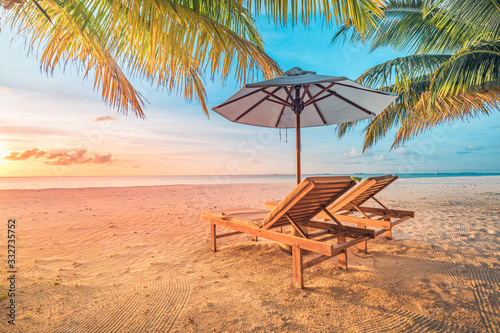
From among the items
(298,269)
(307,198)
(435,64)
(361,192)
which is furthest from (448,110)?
(298,269)

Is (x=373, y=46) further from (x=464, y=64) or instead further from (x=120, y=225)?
(x=120, y=225)

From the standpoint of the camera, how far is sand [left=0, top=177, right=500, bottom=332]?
181cm

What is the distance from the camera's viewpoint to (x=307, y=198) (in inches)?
96.9

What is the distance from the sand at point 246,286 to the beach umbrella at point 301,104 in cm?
155

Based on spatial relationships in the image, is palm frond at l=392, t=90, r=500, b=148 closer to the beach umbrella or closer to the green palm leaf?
the green palm leaf

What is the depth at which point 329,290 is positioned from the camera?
2.30m

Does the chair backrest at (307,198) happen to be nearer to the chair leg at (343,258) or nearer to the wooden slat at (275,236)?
the wooden slat at (275,236)

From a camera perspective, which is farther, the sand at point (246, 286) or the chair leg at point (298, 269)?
the chair leg at point (298, 269)

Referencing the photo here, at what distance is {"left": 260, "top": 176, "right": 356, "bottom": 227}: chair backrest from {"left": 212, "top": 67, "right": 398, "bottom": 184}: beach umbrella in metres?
0.97

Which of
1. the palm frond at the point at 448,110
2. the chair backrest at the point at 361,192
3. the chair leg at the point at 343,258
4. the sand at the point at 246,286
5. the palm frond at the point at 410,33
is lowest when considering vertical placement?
the sand at the point at 246,286

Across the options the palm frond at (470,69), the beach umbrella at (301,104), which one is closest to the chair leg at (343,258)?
the beach umbrella at (301,104)

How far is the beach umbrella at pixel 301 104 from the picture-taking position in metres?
3.52

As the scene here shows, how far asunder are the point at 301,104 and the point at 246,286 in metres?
2.42

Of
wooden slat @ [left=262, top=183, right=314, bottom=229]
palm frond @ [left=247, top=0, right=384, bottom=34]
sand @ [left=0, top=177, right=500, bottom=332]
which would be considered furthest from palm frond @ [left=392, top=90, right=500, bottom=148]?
wooden slat @ [left=262, top=183, right=314, bottom=229]
